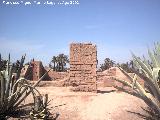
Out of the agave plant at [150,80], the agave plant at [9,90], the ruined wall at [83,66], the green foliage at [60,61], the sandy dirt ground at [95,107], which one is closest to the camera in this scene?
the agave plant at [150,80]

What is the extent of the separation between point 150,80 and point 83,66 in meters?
7.27

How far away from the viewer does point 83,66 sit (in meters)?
11.5

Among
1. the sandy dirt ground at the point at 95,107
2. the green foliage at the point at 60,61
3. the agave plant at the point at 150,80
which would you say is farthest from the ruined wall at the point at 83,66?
the green foliage at the point at 60,61

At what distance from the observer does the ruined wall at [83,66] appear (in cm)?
1127

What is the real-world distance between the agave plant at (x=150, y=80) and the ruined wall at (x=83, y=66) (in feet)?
20.6

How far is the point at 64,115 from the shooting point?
317 inches

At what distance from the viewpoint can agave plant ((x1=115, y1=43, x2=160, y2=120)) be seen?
4258 mm

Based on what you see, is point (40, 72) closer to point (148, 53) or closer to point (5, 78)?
point (5, 78)

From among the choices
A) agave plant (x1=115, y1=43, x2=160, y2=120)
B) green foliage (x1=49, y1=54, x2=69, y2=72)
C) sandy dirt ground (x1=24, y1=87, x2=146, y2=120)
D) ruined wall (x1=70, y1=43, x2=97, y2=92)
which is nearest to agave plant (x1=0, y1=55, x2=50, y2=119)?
sandy dirt ground (x1=24, y1=87, x2=146, y2=120)

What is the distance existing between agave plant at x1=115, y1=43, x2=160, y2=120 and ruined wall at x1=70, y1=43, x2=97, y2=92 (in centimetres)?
626

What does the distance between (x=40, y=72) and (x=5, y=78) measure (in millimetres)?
17500

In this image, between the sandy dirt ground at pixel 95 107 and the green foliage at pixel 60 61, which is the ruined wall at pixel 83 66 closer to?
the sandy dirt ground at pixel 95 107

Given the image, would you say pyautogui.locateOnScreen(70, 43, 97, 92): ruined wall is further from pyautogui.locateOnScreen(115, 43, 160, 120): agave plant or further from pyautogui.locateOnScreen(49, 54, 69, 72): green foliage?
pyautogui.locateOnScreen(49, 54, 69, 72): green foliage

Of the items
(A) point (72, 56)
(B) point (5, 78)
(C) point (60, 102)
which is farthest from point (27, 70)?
(B) point (5, 78)
